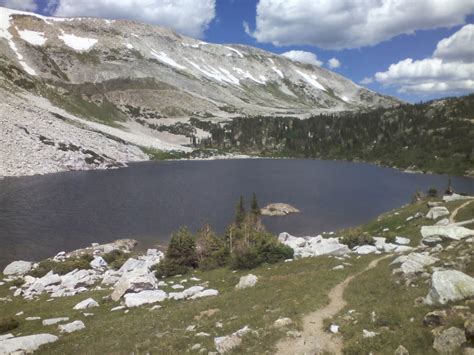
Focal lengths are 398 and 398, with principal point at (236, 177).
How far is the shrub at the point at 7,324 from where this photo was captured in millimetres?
31062

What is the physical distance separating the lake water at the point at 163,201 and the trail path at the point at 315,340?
53551mm

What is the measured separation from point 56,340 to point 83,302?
1182 centimetres

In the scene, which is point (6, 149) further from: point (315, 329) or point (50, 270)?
point (315, 329)

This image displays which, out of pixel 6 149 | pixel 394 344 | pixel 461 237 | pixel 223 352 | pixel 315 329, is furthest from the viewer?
pixel 6 149

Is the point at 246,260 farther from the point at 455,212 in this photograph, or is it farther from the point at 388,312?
the point at 455,212

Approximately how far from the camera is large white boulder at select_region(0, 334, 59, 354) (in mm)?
23759

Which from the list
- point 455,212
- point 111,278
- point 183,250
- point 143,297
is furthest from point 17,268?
point 455,212

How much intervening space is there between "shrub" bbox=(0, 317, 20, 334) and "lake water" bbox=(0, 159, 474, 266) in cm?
3268

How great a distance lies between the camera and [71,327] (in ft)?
94.6

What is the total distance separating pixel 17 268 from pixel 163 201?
185ft

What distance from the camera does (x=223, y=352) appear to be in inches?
765

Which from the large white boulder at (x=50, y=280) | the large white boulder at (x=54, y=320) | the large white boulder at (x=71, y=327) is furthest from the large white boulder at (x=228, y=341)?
the large white boulder at (x=50, y=280)

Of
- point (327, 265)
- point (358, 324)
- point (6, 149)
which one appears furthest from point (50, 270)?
point (6, 149)

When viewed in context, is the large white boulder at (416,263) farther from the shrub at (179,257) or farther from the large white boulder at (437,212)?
the shrub at (179,257)
